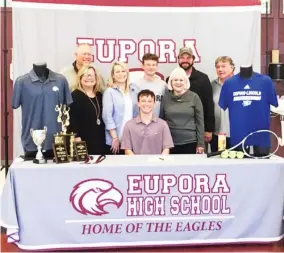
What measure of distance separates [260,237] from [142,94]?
4.17 ft

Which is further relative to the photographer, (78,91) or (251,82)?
(78,91)

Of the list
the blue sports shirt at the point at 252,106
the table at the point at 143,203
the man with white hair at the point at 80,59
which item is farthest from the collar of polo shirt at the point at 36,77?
the blue sports shirt at the point at 252,106

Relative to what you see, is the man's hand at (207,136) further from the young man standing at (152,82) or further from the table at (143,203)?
the table at (143,203)

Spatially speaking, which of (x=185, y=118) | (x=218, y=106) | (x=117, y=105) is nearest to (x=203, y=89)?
(x=218, y=106)

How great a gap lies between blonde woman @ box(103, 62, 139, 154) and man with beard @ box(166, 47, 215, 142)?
56cm

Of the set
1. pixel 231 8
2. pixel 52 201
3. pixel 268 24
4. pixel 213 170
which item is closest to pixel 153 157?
pixel 213 170

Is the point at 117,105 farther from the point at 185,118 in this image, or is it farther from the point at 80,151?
the point at 80,151

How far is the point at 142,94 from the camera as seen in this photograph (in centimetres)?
365

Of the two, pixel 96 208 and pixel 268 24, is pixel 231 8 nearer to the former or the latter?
pixel 268 24

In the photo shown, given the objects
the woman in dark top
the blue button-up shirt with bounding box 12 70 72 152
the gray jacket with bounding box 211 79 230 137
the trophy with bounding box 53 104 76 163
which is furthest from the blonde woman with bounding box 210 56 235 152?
the trophy with bounding box 53 104 76 163

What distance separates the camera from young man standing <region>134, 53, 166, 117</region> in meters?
4.12

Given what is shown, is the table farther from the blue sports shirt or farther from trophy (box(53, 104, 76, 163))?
the blue sports shirt

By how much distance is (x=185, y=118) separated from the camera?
3869 millimetres

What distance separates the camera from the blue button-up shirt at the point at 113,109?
13.0 ft
